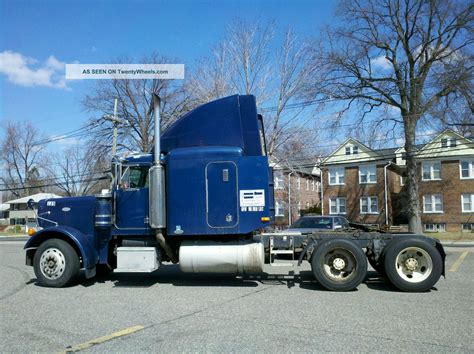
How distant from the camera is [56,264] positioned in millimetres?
9070

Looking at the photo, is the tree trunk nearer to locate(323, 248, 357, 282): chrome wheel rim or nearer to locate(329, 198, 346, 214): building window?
locate(329, 198, 346, 214): building window

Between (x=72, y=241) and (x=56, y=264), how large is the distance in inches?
21.5

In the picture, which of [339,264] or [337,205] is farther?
[337,205]

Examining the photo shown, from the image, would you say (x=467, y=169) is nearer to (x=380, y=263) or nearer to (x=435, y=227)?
(x=435, y=227)

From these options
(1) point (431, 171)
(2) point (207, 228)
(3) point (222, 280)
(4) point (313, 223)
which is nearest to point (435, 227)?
(1) point (431, 171)

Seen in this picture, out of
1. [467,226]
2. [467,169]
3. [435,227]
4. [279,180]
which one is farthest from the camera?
[435,227]

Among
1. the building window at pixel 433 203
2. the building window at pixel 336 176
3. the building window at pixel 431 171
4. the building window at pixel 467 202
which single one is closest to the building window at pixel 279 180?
the building window at pixel 336 176

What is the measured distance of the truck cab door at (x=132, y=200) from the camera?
9258mm

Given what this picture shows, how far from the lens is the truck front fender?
9.05 meters

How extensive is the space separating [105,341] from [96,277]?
5.28 metres

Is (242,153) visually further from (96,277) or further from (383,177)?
(383,177)

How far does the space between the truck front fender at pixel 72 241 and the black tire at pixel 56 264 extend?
16cm

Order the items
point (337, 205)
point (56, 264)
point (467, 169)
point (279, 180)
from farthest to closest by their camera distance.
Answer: point (337, 205) → point (467, 169) → point (279, 180) → point (56, 264)

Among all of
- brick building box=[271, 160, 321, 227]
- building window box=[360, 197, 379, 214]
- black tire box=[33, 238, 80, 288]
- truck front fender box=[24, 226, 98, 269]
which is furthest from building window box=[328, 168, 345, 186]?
black tire box=[33, 238, 80, 288]
